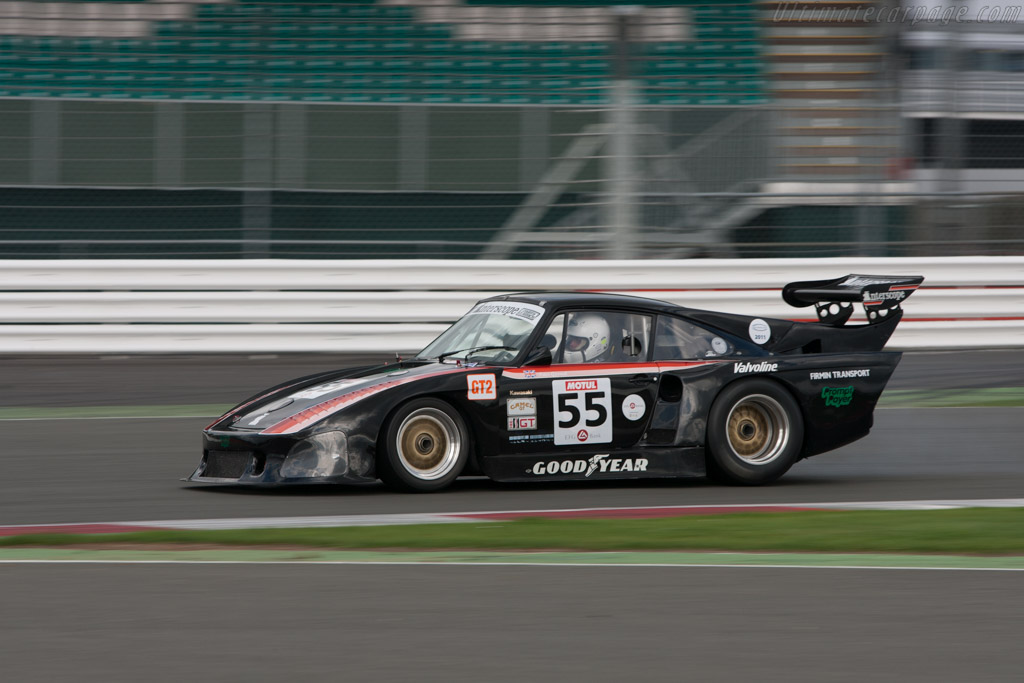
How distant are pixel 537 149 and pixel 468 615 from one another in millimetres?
9066

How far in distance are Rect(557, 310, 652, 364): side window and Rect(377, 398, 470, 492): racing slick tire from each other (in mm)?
688

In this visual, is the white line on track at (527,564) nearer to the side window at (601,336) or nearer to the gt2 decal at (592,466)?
the gt2 decal at (592,466)

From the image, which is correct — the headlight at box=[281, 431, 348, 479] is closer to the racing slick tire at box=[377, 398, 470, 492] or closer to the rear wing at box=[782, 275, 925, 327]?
the racing slick tire at box=[377, 398, 470, 492]

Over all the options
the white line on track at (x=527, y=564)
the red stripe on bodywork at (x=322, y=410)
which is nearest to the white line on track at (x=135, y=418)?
the red stripe on bodywork at (x=322, y=410)

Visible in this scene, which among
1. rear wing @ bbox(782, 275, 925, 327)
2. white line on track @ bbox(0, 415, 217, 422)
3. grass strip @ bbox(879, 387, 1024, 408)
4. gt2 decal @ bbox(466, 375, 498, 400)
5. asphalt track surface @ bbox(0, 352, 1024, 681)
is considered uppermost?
rear wing @ bbox(782, 275, 925, 327)

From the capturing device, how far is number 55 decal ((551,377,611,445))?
685 cm

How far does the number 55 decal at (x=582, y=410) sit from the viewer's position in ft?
22.5

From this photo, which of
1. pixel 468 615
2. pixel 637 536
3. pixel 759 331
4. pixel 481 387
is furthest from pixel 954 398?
pixel 468 615

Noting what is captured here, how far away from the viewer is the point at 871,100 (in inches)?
509

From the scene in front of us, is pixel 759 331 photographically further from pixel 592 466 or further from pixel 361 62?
pixel 361 62

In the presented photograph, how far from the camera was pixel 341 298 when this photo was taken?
12375mm

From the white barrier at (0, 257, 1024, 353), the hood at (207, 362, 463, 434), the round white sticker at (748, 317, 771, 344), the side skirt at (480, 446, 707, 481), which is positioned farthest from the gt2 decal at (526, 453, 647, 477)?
the white barrier at (0, 257, 1024, 353)

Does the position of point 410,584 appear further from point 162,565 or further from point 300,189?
point 300,189

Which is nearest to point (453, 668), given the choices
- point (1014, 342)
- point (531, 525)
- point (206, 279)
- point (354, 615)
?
point (354, 615)
